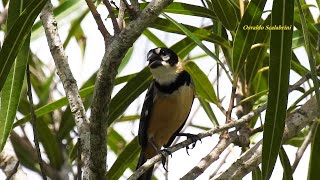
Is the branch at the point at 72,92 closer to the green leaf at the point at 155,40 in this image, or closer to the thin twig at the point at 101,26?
the thin twig at the point at 101,26

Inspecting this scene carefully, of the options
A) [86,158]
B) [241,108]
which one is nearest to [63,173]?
[86,158]

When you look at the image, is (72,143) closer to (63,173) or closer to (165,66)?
(165,66)

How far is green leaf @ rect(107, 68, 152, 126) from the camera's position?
8.88 feet

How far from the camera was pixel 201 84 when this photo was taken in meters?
2.83

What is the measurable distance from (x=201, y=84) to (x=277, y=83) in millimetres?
Answer: 994

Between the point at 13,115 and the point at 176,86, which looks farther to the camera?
the point at 176,86

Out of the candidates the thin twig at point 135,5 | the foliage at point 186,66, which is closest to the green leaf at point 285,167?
the foliage at point 186,66

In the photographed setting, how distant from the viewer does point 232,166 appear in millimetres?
2135

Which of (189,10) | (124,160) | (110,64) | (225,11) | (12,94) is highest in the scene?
(189,10)

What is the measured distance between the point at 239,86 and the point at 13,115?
3.02 feet

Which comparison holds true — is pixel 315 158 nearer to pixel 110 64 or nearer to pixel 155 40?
pixel 155 40

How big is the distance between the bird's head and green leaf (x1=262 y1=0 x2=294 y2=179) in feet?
3.99

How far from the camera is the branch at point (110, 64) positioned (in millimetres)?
1668

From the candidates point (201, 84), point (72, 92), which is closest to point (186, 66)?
point (201, 84)
